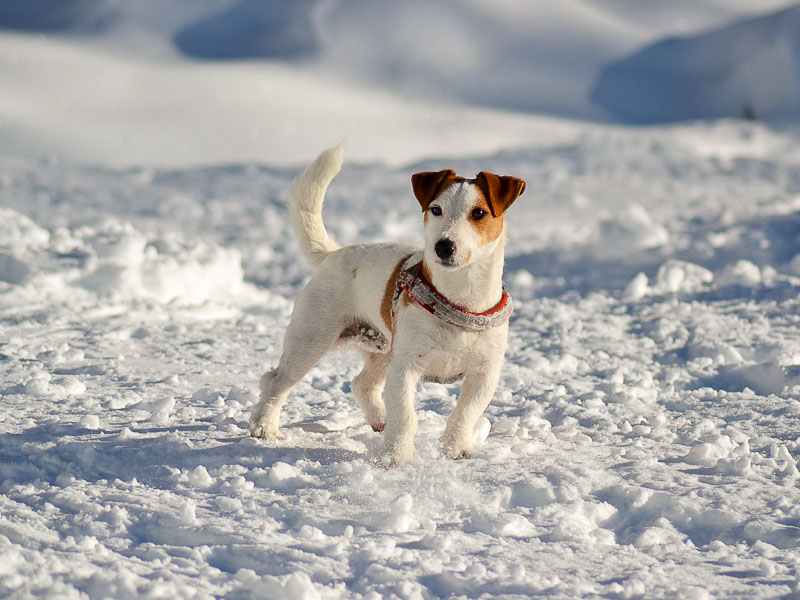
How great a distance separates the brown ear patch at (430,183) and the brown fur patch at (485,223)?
0.15m

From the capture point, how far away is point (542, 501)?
332cm

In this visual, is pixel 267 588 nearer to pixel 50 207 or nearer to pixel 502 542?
pixel 502 542

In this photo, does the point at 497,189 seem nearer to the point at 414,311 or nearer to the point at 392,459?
the point at 414,311

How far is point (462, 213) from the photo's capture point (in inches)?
130

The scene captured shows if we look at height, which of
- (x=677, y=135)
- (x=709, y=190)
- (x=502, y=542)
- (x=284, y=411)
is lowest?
(x=502, y=542)

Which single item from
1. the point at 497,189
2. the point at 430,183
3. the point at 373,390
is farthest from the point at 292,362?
the point at 497,189

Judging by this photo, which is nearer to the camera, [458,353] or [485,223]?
[485,223]

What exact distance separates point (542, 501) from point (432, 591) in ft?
2.58

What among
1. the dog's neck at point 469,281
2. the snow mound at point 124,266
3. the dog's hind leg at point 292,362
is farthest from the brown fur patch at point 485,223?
the snow mound at point 124,266

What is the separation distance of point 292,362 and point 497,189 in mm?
1225

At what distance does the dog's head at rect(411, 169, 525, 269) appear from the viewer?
10.6ft

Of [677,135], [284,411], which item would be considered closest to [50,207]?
[284,411]

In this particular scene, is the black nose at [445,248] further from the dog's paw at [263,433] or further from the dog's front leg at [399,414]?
the dog's paw at [263,433]

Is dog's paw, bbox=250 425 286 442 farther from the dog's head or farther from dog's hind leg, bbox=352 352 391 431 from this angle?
the dog's head
